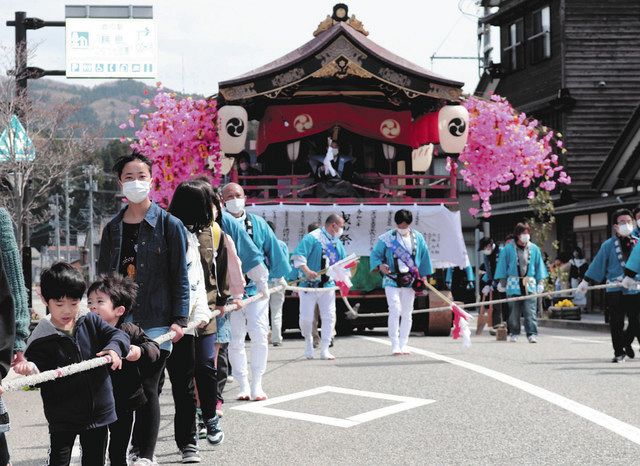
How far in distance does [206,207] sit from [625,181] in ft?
66.2

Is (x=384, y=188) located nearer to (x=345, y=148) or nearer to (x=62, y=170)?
(x=345, y=148)

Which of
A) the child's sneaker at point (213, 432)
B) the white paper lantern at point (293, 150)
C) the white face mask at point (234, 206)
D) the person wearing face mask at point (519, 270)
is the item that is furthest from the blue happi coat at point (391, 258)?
the white paper lantern at point (293, 150)

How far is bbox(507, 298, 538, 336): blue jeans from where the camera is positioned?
1508cm

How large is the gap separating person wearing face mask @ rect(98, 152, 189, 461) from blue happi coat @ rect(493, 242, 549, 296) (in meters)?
10.8

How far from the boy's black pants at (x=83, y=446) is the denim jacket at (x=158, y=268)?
95cm

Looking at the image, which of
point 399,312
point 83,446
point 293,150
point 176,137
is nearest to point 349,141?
point 293,150

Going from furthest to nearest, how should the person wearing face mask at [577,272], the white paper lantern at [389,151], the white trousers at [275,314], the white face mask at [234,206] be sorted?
the person wearing face mask at [577,272]
the white paper lantern at [389,151]
the white trousers at [275,314]
the white face mask at [234,206]

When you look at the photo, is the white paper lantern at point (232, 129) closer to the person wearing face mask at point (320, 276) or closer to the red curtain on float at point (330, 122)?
the red curtain on float at point (330, 122)

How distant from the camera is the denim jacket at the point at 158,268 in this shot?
17.7ft

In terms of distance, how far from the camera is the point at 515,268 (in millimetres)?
15734

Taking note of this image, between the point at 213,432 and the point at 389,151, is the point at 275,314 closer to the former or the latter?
the point at 389,151

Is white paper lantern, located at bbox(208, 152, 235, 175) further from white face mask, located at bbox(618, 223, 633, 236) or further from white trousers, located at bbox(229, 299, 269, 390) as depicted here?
white trousers, located at bbox(229, 299, 269, 390)

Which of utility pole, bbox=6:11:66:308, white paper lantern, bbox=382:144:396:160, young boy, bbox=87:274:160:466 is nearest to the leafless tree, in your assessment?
utility pole, bbox=6:11:66:308

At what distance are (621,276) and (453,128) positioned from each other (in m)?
6.95
